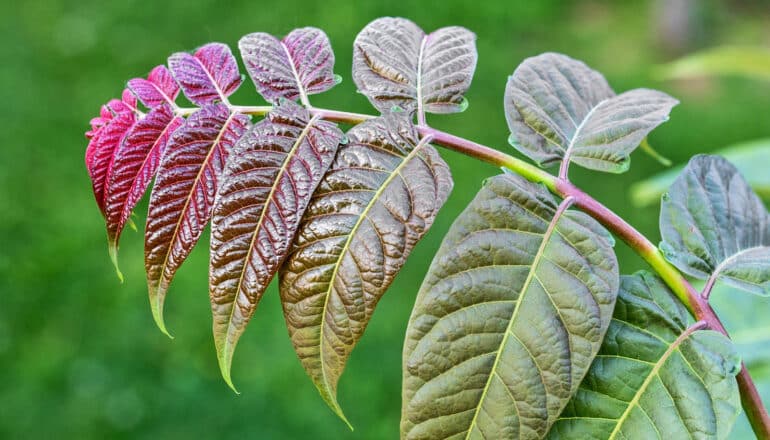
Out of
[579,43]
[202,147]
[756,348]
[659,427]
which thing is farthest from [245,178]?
[579,43]

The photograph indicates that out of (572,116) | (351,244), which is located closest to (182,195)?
(351,244)

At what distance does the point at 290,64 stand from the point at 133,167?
0.68 feet

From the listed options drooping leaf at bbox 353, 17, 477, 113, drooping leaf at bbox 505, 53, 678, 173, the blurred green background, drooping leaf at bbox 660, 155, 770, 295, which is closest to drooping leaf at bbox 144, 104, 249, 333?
drooping leaf at bbox 353, 17, 477, 113

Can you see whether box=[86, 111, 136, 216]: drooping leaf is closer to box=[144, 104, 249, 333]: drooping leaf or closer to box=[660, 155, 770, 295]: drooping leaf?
box=[144, 104, 249, 333]: drooping leaf

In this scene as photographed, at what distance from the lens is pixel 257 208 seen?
716 millimetres

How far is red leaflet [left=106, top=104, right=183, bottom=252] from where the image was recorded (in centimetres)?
76

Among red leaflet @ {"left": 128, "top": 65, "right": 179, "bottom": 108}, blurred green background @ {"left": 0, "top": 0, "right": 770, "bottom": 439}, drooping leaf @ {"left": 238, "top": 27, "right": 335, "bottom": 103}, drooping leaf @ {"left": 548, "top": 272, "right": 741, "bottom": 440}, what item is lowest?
blurred green background @ {"left": 0, "top": 0, "right": 770, "bottom": 439}

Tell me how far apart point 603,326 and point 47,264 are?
10.8ft

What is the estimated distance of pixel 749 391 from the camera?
2.36 ft

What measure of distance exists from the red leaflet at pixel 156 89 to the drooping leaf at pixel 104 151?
25 mm

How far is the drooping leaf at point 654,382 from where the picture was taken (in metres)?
0.67

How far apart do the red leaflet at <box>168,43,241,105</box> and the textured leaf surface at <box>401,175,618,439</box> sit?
311 mm

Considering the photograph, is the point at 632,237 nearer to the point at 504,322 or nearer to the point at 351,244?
the point at 504,322

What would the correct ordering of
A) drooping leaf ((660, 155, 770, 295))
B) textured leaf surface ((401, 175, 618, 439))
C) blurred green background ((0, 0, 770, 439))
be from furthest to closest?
blurred green background ((0, 0, 770, 439)) < drooping leaf ((660, 155, 770, 295)) < textured leaf surface ((401, 175, 618, 439))
